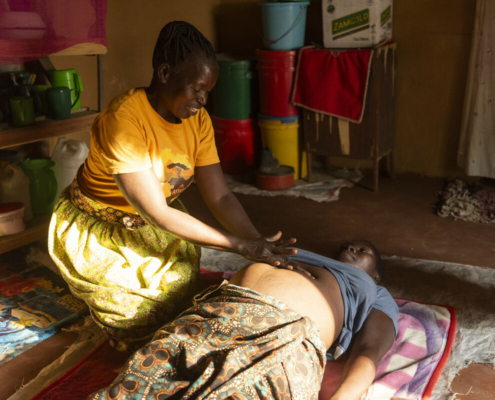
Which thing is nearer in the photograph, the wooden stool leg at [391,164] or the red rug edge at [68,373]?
the red rug edge at [68,373]

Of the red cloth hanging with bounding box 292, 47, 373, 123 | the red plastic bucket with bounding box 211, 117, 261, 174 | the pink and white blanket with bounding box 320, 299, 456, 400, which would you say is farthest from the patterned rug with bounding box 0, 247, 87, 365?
the red cloth hanging with bounding box 292, 47, 373, 123

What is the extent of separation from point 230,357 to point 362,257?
90 centimetres

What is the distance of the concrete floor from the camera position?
278cm

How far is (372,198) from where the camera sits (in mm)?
3662

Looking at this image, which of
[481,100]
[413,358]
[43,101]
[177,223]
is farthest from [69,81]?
[481,100]

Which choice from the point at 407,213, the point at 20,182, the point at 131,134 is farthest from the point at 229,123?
the point at 131,134

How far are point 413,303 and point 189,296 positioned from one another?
0.99 meters

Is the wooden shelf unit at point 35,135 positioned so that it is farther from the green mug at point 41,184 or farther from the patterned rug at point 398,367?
the patterned rug at point 398,367

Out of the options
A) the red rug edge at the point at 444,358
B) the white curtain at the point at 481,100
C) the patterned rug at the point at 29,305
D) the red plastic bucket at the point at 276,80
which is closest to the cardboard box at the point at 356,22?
the red plastic bucket at the point at 276,80

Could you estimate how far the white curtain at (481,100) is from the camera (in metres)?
3.43

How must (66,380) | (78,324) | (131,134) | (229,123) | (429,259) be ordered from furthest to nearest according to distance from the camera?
(229,123), (429,259), (78,324), (66,380), (131,134)

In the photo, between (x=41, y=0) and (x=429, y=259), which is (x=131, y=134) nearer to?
(x=41, y=0)

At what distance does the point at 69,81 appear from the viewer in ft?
8.63

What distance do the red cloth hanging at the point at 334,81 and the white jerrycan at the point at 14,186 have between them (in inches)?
82.6
